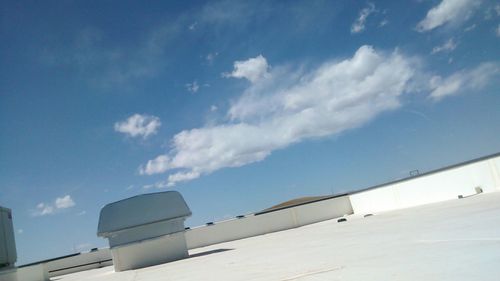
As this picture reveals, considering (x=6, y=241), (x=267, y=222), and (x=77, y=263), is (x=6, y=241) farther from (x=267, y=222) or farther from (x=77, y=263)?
(x=77, y=263)

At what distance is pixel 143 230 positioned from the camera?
18.6 meters

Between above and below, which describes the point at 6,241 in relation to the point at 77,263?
above

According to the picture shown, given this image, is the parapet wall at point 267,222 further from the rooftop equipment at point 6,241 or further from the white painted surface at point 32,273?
the rooftop equipment at point 6,241

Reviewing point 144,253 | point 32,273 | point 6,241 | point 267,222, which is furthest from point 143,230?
point 267,222

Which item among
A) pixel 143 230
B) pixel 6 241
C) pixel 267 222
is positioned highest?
pixel 6 241

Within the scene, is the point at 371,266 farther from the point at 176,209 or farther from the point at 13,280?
the point at 176,209

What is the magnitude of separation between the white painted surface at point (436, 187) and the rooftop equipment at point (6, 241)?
1788 cm

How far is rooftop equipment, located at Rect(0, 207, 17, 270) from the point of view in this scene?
9205 millimetres

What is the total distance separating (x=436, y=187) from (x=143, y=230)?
50.9 ft

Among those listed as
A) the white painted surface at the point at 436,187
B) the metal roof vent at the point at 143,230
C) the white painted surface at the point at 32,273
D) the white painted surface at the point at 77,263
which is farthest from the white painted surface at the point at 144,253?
the white painted surface at the point at 436,187

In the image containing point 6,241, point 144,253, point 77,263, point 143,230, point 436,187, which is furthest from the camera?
point 77,263

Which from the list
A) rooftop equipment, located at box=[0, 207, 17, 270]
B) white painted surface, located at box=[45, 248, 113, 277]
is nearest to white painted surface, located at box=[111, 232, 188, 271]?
rooftop equipment, located at box=[0, 207, 17, 270]

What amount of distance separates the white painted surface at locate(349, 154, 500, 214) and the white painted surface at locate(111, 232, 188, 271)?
14.1 meters

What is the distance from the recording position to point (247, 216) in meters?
31.6
